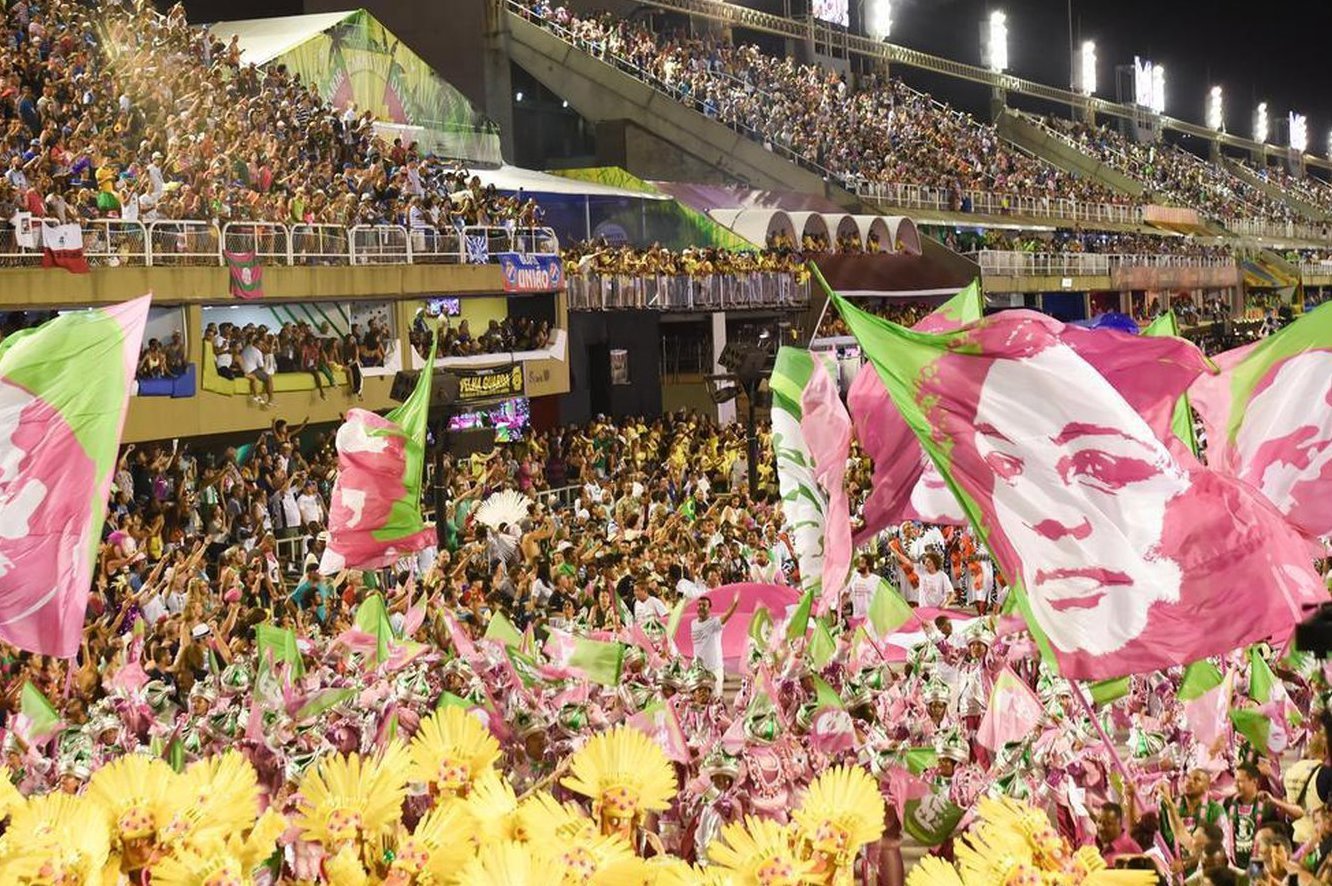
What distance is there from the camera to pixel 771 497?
21.2 meters

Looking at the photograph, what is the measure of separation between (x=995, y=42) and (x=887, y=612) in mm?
57096

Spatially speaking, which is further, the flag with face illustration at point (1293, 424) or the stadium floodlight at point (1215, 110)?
the stadium floodlight at point (1215, 110)

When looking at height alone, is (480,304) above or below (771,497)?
above

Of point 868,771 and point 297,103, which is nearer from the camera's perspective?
point 868,771

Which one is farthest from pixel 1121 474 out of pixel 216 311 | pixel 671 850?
pixel 216 311

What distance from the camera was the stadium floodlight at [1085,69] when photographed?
249ft

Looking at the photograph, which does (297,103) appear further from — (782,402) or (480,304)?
(782,402)

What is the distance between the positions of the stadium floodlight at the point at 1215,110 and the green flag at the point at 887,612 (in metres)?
82.4

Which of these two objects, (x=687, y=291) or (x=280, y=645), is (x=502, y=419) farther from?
(x=280, y=645)

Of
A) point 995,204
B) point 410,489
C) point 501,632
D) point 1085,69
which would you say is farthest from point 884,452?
point 1085,69

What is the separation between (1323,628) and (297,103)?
2236 cm

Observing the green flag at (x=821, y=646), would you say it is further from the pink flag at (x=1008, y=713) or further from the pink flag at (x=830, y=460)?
the pink flag at (x=1008, y=713)

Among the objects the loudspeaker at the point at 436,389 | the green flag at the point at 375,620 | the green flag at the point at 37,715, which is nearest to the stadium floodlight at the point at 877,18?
the loudspeaker at the point at 436,389

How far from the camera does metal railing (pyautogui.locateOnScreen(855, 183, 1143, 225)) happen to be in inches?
1727
